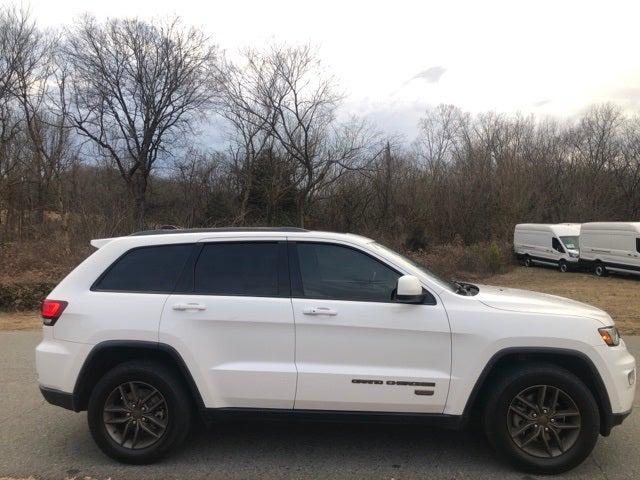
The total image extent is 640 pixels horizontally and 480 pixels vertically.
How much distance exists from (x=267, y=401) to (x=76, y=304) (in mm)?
1659

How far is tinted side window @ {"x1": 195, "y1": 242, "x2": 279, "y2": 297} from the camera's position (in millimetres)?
4070

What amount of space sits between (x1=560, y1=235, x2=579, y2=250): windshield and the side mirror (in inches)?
987

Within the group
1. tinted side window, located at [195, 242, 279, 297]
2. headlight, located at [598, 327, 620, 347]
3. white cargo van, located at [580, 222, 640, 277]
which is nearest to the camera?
headlight, located at [598, 327, 620, 347]

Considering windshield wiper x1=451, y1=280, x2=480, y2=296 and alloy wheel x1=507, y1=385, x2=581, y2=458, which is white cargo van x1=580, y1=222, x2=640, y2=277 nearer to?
windshield wiper x1=451, y1=280, x2=480, y2=296

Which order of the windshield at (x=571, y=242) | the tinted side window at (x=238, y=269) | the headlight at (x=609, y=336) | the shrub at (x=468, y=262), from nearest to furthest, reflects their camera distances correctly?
the headlight at (x=609, y=336), the tinted side window at (x=238, y=269), the shrub at (x=468, y=262), the windshield at (x=571, y=242)

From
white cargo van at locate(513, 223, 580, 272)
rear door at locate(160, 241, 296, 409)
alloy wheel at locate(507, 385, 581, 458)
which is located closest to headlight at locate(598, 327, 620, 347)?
alloy wheel at locate(507, 385, 581, 458)

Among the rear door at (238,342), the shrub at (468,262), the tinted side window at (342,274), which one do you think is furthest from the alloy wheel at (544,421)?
the shrub at (468,262)

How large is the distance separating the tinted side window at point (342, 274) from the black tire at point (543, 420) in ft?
3.55

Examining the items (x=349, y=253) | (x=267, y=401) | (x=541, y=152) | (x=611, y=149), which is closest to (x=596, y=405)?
(x=349, y=253)

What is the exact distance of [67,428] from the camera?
187 inches

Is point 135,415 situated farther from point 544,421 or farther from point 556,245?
point 556,245

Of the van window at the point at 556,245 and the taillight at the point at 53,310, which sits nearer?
the taillight at the point at 53,310

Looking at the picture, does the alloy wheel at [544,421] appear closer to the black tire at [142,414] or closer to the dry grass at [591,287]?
the black tire at [142,414]

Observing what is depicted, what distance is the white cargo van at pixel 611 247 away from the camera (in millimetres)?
21781
